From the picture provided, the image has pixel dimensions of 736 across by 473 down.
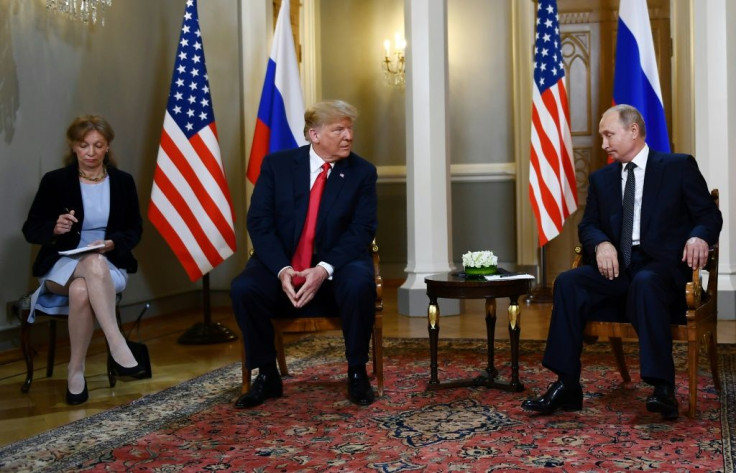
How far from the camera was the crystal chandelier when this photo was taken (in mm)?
5031

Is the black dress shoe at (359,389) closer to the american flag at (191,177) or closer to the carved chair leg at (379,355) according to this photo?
the carved chair leg at (379,355)

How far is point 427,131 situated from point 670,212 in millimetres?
3048

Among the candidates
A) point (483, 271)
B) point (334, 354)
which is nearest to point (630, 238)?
point (483, 271)

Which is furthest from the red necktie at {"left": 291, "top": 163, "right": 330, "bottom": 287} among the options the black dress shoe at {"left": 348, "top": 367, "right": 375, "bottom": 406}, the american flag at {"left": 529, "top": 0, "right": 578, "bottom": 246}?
the american flag at {"left": 529, "top": 0, "right": 578, "bottom": 246}

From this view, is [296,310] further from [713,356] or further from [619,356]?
[713,356]

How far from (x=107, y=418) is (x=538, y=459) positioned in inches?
67.1

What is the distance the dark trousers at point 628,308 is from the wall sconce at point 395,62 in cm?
518

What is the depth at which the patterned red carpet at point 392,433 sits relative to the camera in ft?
8.68

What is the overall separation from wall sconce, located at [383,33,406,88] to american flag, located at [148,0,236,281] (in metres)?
3.11

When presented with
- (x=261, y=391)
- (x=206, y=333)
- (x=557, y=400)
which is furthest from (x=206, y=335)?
(x=557, y=400)

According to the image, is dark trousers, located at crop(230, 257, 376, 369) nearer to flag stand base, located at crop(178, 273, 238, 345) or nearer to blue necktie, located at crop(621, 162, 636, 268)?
blue necktie, located at crop(621, 162, 636, 268)

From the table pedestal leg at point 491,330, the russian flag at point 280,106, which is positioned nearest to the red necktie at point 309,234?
the table pedestal leg at point 491,330

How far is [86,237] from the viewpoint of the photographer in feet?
13.5

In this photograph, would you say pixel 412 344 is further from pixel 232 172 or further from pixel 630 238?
pixel 232 172
